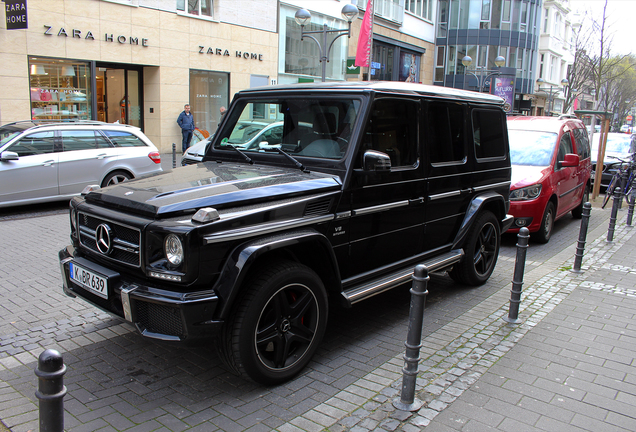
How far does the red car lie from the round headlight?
6.55m

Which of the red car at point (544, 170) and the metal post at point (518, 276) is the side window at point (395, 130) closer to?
the metal post at point (518, 276)

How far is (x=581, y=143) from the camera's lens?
1063cm

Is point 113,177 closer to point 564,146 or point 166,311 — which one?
point 166,311

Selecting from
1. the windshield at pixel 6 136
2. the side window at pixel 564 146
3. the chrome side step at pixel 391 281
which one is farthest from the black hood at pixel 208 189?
the side window at pixel 564 146

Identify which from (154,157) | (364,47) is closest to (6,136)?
(154,157)

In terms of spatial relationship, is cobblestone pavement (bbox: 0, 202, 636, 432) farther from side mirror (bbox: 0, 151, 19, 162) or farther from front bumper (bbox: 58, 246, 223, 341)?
side mirror (bbox: 0, 151, 19, 162)

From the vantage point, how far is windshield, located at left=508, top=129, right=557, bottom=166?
29.7 feet

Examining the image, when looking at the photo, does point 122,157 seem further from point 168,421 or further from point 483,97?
point 168,421

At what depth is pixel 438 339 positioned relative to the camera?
181 inches

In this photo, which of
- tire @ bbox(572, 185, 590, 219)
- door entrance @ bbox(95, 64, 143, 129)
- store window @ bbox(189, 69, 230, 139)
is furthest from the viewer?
store window @ bbox(189, 69, 230, 139)

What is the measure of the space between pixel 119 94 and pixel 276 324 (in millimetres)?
17676

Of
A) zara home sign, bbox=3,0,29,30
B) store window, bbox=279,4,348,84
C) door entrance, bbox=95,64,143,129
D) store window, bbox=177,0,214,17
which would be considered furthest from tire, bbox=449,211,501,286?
store window, bbox=279,4,348,84

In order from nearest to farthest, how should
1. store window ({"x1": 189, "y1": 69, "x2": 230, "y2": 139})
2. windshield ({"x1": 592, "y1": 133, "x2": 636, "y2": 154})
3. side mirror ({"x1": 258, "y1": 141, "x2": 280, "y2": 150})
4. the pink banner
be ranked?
side mirror ({"x1": 258, "y1": 141, "x2": 280, "y2": 150}), the pink banner, windshield ({"x1": 592, "y1": 133, "x2": 636, "y2": 154}), store window ({"x1": 189, "y1": 69, "x2": 230, "y2": 139})

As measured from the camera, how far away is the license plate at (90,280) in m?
3.44
